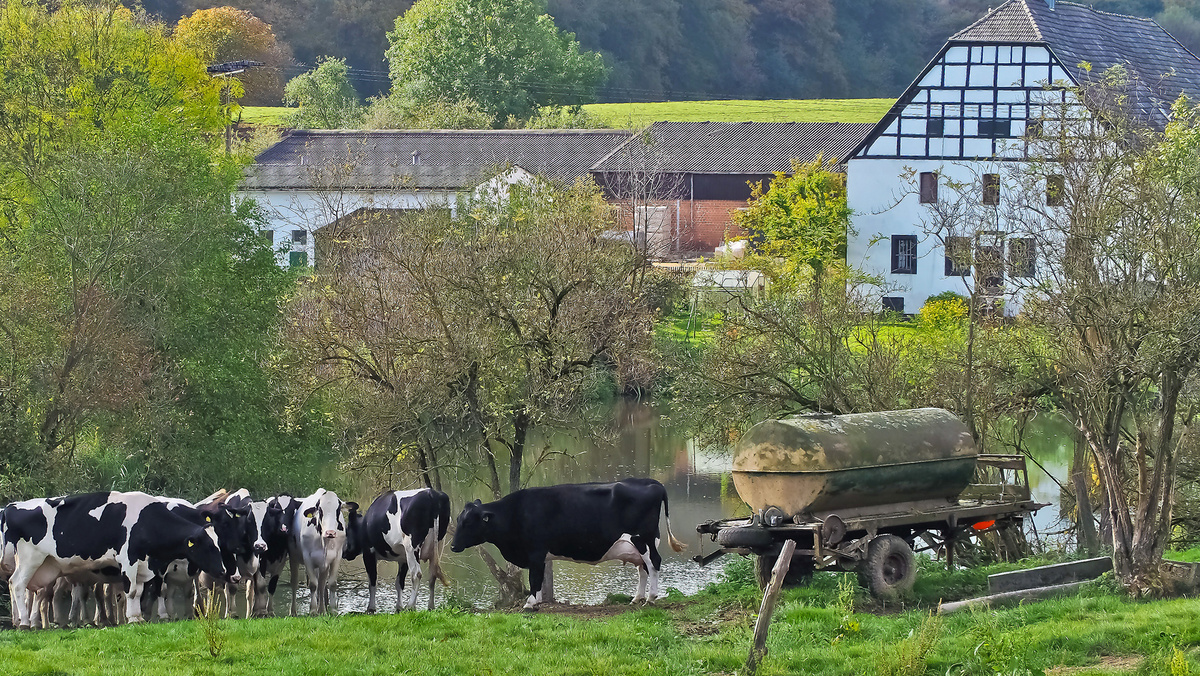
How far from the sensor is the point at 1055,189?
16734 millimetres

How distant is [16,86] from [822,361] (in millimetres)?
18445

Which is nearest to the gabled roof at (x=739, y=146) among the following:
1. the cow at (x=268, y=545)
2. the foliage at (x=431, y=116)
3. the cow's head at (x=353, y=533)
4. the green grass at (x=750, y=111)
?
the foliage at (x=431, y=116)

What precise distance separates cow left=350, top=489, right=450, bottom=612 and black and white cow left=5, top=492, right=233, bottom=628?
217cm

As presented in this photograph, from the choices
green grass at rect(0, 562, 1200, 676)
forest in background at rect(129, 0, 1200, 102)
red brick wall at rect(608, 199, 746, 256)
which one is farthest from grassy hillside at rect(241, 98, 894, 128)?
green grass at rect(0, 562, 1200, 676)

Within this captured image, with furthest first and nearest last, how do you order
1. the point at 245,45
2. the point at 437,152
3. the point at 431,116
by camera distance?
the point at 245,45, the point at 431,116, the point at 437,152

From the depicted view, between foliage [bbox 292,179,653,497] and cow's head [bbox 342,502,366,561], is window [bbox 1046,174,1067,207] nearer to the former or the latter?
foliage [bbox 292,179,653,497]

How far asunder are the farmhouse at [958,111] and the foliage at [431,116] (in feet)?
98.7

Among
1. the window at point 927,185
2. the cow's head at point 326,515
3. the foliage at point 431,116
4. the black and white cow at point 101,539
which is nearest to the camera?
the black and white cow at point 101,539

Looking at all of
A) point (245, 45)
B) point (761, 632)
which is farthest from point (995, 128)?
point (245, 45)

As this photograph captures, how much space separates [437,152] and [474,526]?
51091mm

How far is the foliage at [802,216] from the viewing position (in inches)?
1818

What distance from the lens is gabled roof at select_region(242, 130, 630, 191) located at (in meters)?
61.9

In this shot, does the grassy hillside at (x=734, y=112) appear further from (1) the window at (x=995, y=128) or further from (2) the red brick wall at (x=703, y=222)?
(1) the window at (x=995, y=128)

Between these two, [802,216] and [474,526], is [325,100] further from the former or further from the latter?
[474,526]
